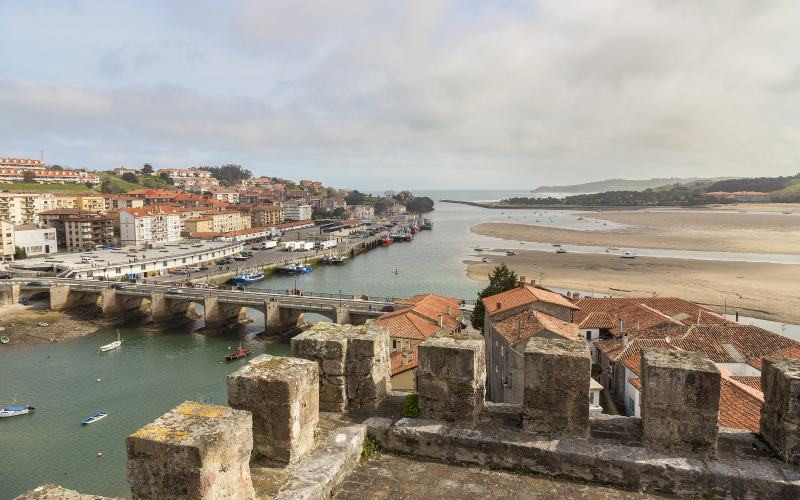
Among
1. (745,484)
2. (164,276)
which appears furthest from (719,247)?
(745,484)

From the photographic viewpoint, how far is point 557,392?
5.86m

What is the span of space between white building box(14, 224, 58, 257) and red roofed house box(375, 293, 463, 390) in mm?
79253

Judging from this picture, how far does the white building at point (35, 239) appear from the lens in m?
82.9

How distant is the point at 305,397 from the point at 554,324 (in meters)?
23.5

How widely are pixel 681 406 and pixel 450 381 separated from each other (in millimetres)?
2663

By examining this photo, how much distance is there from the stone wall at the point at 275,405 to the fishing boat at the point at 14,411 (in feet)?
102

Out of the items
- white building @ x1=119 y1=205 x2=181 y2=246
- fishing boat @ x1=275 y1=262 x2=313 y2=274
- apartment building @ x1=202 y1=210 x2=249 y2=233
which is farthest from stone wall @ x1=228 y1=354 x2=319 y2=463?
apartment building @ x1=202 y1=210 x2=249 y2=233

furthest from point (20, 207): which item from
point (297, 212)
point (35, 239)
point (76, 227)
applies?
point (297, 212)

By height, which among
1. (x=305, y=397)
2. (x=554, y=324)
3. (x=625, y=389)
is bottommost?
(x=625, y=389)

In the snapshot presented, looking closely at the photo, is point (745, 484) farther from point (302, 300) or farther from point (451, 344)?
point (302, 300)

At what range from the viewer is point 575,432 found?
582 cm

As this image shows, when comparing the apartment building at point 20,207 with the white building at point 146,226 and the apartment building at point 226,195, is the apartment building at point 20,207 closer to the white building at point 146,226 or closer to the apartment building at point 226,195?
the white building at point 146,226

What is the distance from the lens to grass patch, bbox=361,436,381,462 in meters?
5.82

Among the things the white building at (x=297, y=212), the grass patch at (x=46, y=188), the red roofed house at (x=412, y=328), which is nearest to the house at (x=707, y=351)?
the red roofed house at (x=412, y=328)
